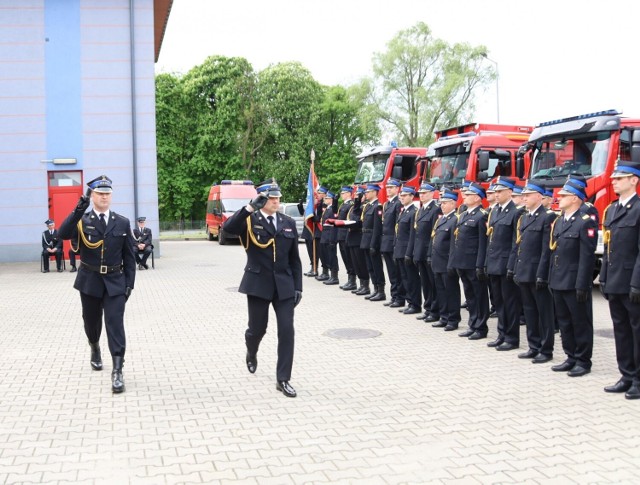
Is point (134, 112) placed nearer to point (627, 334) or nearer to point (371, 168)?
point (371, 168)

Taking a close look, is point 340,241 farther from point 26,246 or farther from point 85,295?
point 26,246

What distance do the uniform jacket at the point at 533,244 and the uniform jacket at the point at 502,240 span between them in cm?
39

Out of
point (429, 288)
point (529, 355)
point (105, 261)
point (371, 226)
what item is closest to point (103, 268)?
point (105, 261)

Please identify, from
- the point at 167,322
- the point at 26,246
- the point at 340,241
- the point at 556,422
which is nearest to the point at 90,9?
the point at 26,246

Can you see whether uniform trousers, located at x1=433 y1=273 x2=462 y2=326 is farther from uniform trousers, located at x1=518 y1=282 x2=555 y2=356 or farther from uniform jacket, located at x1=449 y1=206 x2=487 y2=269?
uniform trousers, located at x1=518 y1=282 x2=555 y2=356

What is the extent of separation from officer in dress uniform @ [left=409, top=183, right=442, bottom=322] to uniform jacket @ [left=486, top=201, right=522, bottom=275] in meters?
1.73

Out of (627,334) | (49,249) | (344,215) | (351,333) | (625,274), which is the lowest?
(351,333)

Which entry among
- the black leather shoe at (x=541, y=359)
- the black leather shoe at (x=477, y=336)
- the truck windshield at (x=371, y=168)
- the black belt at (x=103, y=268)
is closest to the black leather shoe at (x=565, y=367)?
the black leather shoe at (x=541, y=359)

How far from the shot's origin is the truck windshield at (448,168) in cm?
1700

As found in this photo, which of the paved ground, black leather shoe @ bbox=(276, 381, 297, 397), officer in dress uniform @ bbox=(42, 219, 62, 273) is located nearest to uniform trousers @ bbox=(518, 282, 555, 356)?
the paved ground

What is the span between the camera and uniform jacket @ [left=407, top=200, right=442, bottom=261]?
10875mm

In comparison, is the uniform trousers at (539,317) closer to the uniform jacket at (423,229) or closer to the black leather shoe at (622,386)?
the black leather shoe at (622,386)

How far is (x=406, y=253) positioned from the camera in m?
11.3

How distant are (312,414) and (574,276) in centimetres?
326
